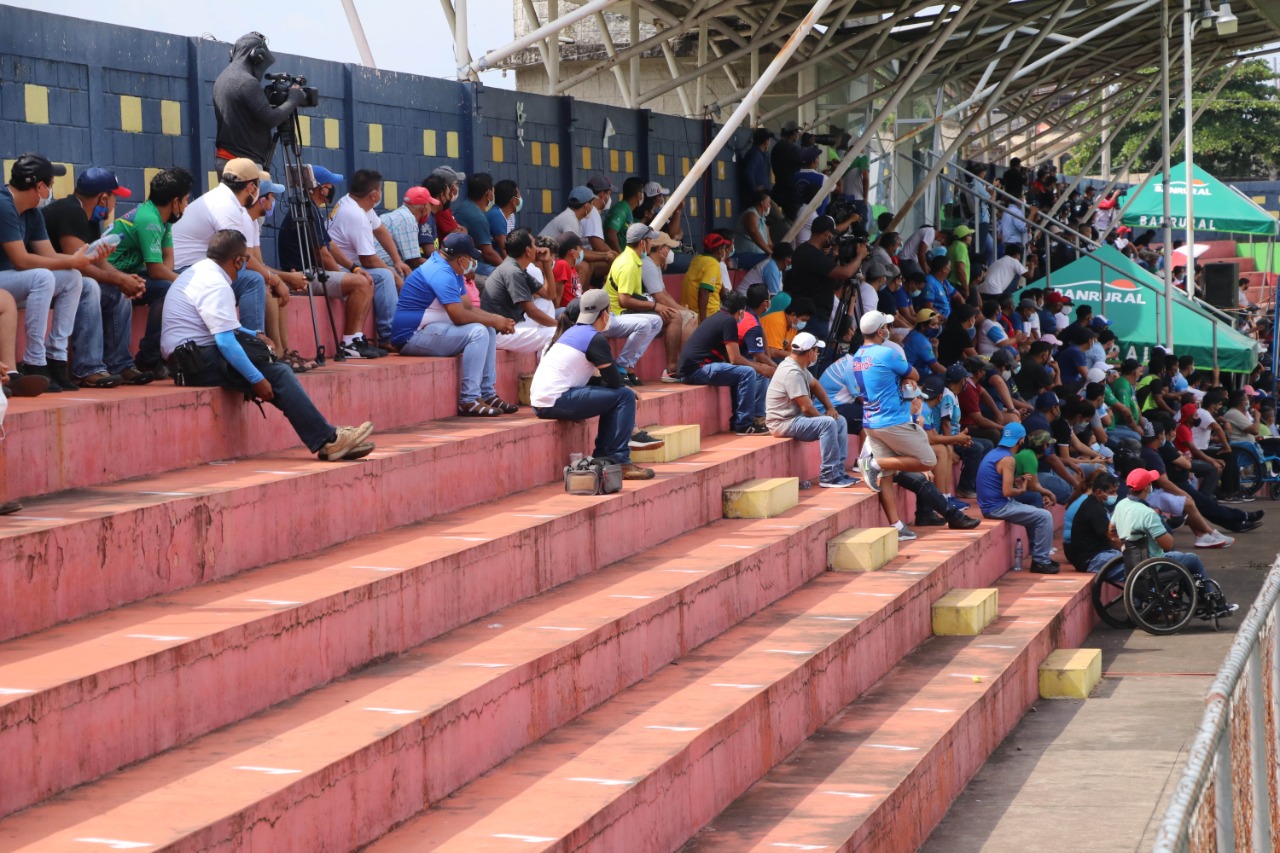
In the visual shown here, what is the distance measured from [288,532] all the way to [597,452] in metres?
3.23

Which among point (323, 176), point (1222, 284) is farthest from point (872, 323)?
point (1222, 284)

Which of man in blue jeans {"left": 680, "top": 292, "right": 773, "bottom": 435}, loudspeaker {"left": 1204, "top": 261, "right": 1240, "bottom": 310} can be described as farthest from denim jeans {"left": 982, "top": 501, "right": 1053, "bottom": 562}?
loudspeaker {"left": 1204, "top": 261, "right": 1240, "bottom": 310}

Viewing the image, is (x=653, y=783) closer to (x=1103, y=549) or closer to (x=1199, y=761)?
(x=1199, y=761)

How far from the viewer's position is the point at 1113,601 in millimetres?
14789

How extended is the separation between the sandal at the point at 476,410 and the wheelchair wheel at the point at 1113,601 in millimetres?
6160

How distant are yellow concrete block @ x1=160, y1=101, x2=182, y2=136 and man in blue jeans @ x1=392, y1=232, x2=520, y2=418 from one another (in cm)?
178

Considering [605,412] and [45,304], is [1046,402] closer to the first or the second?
[605,412]

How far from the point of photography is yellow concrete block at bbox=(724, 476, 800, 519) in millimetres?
11797

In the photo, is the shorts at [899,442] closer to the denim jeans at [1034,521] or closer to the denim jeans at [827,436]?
the denim jeans at [827,436]

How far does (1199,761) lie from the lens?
3.76 metres

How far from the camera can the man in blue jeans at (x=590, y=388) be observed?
1070cm

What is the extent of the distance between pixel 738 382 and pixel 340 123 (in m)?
3.92

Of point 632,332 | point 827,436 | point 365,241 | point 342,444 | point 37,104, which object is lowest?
point 827,436

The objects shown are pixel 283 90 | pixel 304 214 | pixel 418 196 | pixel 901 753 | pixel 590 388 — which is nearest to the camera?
A: pixel 901 753
